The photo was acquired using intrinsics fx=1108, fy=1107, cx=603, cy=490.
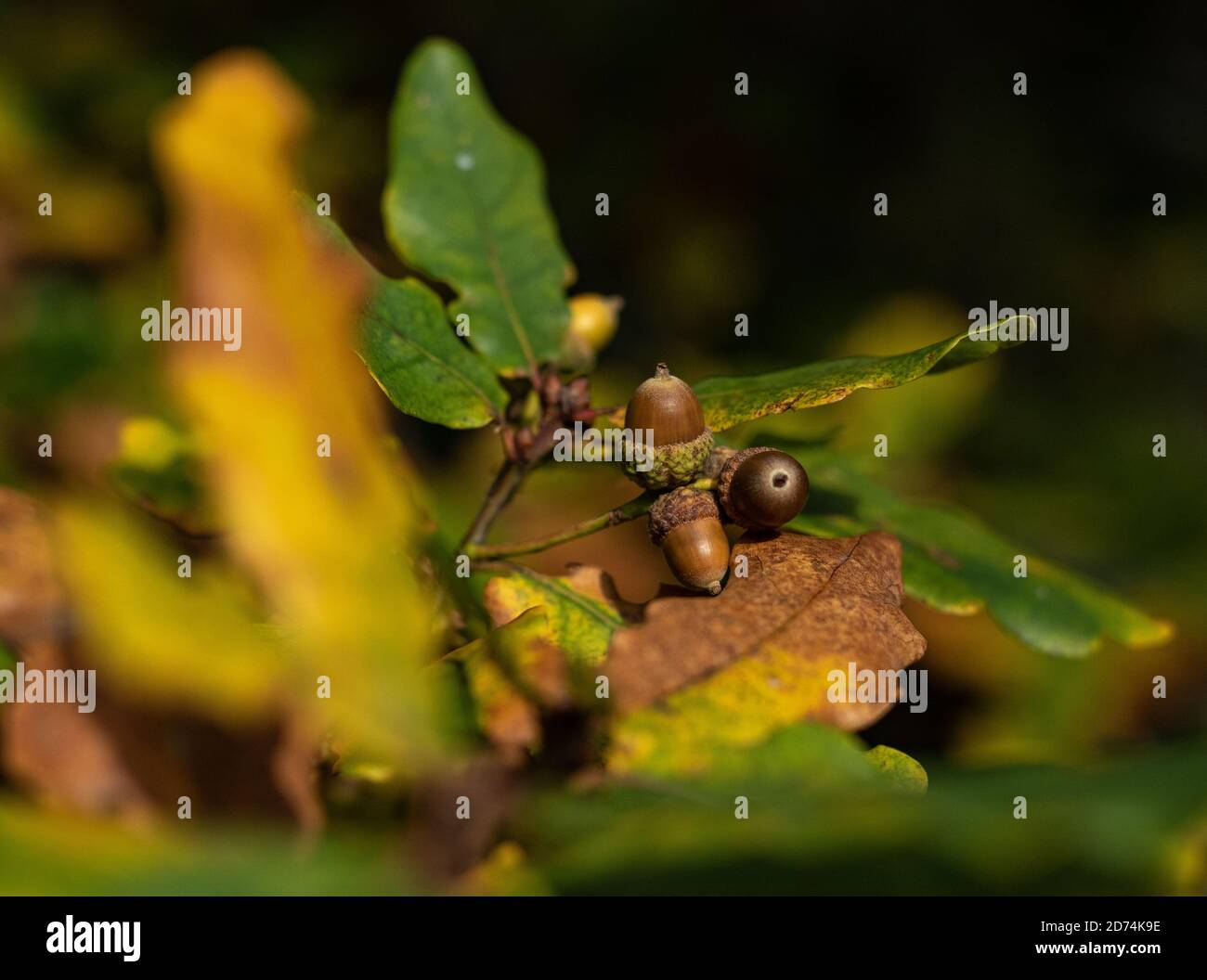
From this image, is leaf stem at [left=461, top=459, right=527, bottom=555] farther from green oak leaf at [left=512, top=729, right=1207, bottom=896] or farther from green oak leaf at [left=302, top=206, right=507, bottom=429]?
green oak leaf at [left=512, top=729, right=1207, bottom=896]

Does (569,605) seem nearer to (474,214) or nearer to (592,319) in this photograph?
(592,319)

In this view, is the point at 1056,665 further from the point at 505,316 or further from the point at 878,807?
Answer: the point at 878,807

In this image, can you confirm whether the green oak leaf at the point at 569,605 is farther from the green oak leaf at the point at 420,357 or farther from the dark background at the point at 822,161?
the dark background at the point at 822,161

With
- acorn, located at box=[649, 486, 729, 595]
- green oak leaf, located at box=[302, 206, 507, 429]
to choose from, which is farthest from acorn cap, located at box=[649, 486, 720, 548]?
green oak leaf, located at box=[302, 206, 507, 429]

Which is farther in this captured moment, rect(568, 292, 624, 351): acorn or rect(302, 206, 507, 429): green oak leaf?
rect(568, 292, 624, 351): acorn

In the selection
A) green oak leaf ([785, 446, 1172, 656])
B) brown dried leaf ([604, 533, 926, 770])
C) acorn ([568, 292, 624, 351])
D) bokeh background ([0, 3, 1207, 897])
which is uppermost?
bokeh background ([0, 3, 1207, 897])

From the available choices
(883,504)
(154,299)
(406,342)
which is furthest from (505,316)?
(154,299)
